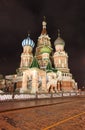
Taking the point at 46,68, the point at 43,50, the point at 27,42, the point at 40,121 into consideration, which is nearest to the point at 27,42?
the point at 27,42

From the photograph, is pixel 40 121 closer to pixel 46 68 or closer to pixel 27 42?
pixel 46 68

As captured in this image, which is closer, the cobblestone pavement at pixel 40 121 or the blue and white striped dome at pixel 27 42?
the cobblestone pavement at pixel 40 121

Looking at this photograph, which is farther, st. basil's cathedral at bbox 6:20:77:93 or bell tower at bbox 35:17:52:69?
bell tower at bbox 35:17:52:69

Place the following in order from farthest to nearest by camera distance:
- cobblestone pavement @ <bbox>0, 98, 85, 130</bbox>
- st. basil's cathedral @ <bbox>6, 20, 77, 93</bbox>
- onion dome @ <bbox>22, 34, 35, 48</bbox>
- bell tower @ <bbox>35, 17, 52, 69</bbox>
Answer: onion dome @ <bbox>22, 34, 35, 48</bbox> < bell tower @ <bbox>35, 17, 52, 69</bbox> < st. basil's cathedral @ <bbox>6, 20, 77, 93</bbox> < cobblestone pavement @ <bbox>0, 98, 85, 130</bbox>

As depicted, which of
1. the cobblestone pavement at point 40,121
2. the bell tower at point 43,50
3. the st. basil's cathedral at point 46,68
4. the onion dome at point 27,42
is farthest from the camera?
the onion dome at point 27,42

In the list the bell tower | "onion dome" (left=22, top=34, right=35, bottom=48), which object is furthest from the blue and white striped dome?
the bell tower

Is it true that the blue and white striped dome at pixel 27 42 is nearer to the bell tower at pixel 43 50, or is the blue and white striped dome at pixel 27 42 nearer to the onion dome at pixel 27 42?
the onion dome at pixel 27 42

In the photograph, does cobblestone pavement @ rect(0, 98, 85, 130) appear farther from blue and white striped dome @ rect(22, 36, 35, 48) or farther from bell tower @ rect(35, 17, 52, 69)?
blue and white striped dome @ rect(22, 36, 35, 48)

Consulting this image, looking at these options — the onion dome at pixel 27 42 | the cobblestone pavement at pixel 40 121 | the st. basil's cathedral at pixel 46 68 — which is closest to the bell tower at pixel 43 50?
the st. basil's cathedral at pixel 46 68

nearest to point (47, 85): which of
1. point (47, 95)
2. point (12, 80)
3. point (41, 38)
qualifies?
point (47, 95)

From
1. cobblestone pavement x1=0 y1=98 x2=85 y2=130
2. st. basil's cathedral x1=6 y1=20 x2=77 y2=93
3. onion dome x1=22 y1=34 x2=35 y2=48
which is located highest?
onion dome x1=22 y1=34 x2=35 y2=48

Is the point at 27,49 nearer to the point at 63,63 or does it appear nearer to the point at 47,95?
the point at 63,63

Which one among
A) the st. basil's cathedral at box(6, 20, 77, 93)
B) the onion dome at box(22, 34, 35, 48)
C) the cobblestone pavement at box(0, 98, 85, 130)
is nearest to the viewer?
the cobblestone pavement at box(0, 98, 85, 130)

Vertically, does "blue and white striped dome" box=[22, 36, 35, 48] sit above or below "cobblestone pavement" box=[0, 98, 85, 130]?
above
